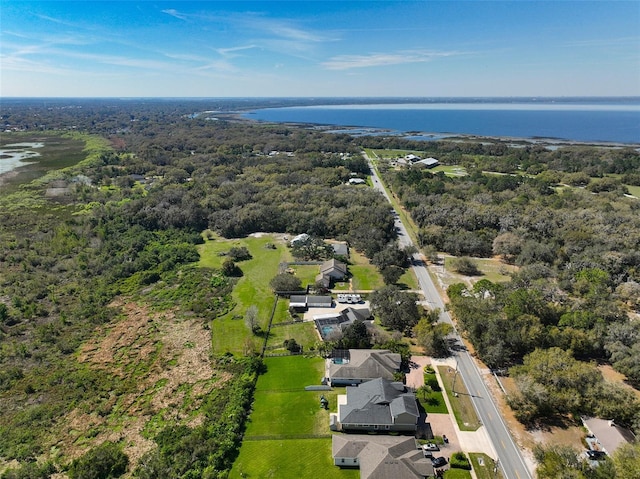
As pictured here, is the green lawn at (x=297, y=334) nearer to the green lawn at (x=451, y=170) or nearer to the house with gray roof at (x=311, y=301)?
the house with gray roof at (x=311, y=301)

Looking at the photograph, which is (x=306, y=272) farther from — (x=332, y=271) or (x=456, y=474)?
(x=456, y=474)

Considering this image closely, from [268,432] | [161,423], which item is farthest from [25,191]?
[268,432]

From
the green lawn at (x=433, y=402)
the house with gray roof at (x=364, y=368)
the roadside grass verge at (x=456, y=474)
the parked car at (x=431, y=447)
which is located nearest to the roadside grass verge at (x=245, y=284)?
the house with gray roof at (x=364, y=368)

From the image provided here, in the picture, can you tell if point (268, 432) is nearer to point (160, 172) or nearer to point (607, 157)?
point (160, 172)

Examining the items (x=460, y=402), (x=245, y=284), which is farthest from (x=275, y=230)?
(x=460, y=402)

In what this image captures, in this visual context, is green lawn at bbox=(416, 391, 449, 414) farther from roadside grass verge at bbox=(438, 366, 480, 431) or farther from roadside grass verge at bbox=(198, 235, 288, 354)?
roadside grass verge at bbox=(198, 235, 288, 354)

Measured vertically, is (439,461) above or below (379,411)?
below

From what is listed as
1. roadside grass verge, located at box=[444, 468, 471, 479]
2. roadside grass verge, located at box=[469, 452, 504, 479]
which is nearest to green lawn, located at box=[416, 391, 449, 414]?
roadside grass verge, located at box=[469, 452, 504, 479]
